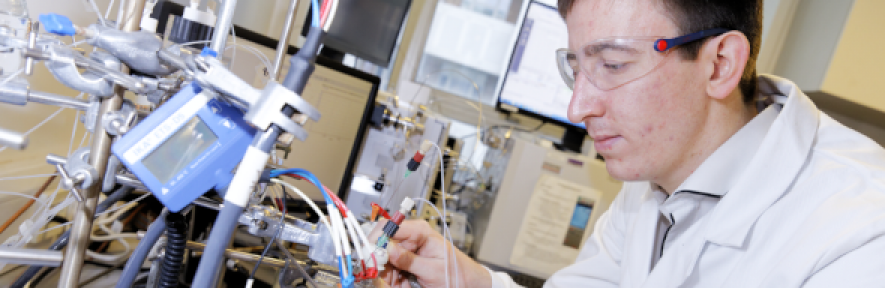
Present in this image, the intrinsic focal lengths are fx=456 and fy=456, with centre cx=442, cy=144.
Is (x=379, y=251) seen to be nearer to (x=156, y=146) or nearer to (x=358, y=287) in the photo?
(x=358, y=287)

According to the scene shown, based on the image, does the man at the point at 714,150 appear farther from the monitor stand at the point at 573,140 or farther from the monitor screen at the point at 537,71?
the monitor stand at the point at 573,140

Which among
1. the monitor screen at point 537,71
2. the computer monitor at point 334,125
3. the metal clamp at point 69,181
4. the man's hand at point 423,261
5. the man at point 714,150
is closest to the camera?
the metal clamp at point 69,181

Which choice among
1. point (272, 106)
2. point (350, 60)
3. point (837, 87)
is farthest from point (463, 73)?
point (272, 106)

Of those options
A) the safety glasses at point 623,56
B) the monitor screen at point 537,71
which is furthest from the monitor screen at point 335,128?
the monitor screen at point 537,71

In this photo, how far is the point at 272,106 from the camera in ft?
1.37

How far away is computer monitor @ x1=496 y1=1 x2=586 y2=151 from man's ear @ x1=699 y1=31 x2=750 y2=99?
178 centimetres

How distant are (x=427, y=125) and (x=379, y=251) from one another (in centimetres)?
88

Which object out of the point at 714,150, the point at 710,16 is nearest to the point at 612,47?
the point at 710,16

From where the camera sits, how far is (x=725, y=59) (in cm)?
85

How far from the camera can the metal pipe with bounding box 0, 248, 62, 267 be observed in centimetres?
44

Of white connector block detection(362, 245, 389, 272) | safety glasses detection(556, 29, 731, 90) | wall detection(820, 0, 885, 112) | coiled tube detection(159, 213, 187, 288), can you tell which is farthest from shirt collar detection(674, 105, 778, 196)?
wall detection(820, 0, 885, 112)

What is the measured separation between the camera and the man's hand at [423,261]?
96 centimetres

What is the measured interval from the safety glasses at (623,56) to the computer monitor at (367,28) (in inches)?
37.1

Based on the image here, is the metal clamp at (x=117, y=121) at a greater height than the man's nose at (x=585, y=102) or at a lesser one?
lesser
